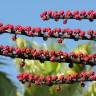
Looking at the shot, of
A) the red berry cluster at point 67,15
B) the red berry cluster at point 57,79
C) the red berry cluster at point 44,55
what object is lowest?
the red berry cluster at point 57,79

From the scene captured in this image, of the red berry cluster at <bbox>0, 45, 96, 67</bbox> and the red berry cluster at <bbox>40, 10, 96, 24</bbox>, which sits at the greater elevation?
the red berry cluster at <bbox>40, 10, 96, 24</bbox>

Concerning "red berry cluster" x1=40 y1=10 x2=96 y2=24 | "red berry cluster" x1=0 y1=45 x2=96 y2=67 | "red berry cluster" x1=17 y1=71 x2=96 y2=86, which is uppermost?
"red berry cluster" x1=40 y1=10 x2=96 y2=24

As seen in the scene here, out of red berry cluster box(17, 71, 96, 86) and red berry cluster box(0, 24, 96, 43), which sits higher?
red berry cluster box(0, 24, 96, 43)

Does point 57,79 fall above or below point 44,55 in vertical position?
below

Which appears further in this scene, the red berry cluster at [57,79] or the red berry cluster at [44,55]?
the red berry cluster at [57,79]

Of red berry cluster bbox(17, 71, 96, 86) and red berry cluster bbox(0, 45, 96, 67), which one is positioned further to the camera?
red berry cluster bbox(17, 71, 96, 86)

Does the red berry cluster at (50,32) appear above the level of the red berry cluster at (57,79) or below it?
above
